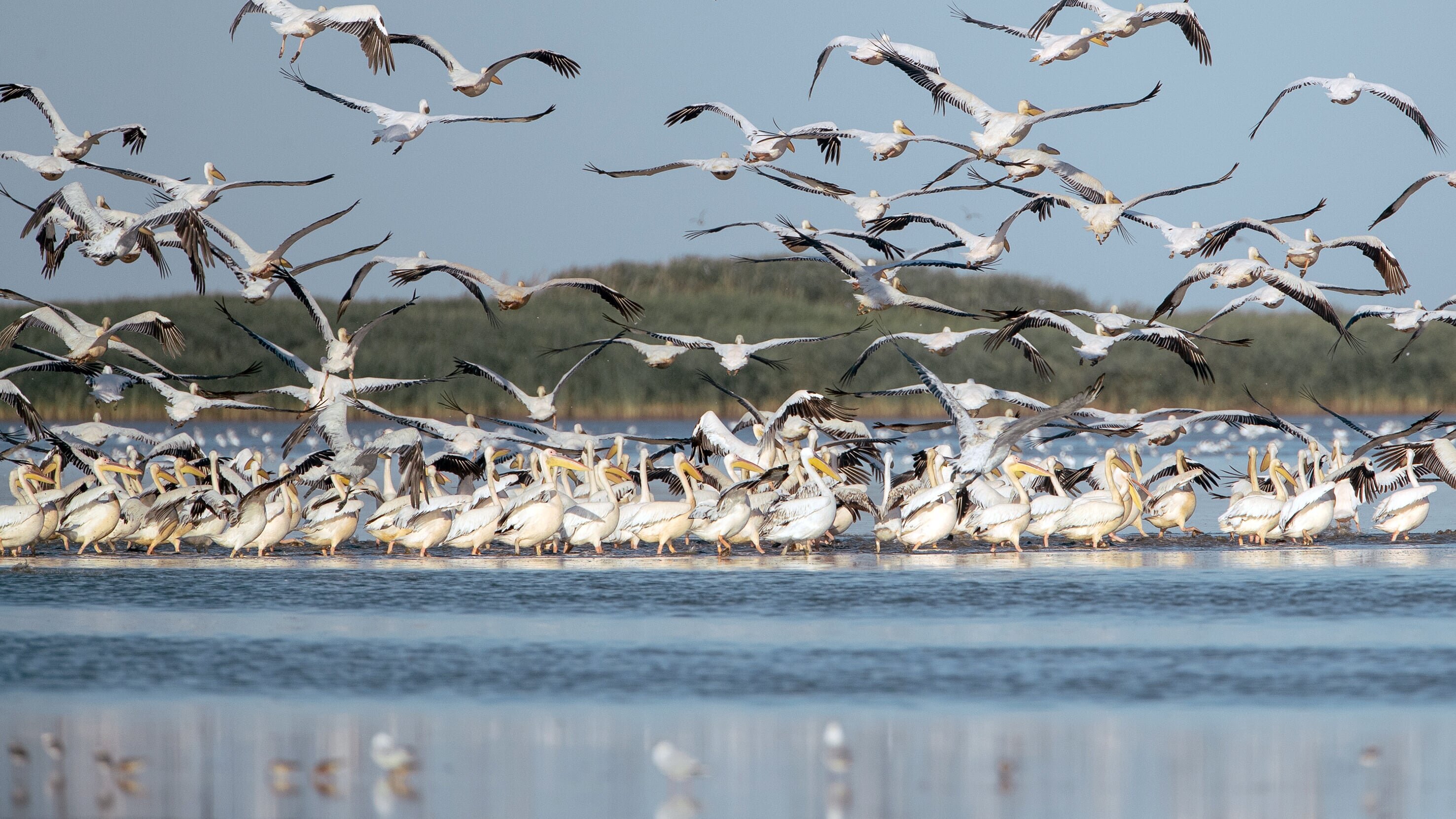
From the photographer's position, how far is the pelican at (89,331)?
43.6 ft

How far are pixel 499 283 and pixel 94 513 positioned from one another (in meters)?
3.54

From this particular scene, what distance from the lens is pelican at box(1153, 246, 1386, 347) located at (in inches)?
500

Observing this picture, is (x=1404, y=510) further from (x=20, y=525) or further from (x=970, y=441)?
(x=20, y=525)

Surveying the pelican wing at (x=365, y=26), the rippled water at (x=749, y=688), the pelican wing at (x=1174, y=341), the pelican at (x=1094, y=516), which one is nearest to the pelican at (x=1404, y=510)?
the rippled water at (x=749, y=688)

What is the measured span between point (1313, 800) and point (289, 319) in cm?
3392

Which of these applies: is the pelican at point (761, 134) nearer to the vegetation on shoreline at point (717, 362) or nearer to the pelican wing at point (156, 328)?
the pelican wing at point (156, 328)

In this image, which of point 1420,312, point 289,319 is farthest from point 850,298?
point 1420,312

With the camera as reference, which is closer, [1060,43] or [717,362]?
[1060,43]

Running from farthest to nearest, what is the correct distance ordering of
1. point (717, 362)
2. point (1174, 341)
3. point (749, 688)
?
1. point (717, 362)
2. point (1174, 341)
3. point (749, 688)

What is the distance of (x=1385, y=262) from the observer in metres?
12.8

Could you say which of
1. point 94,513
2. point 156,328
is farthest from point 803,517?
point 156,328

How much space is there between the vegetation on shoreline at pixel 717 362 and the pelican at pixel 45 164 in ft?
49.7

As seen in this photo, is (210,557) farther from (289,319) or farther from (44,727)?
(289,319)

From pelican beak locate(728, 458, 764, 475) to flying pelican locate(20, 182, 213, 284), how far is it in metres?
4.30
